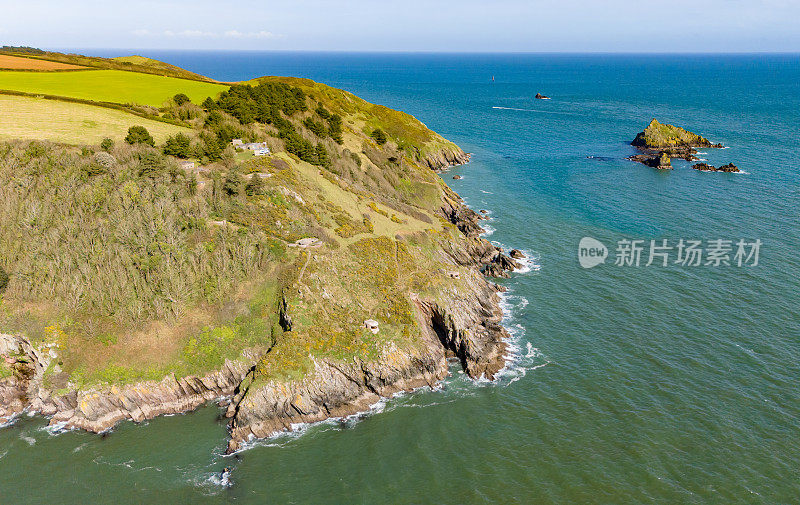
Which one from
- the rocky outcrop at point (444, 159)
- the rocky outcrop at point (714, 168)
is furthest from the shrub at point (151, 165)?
the rocky outcrop at point (714, 168)

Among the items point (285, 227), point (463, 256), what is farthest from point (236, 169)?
point (463, 256)

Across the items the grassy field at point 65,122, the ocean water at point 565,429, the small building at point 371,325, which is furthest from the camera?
the grassy field at point 65,122

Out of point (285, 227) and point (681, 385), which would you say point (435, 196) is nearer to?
point (285, 227)

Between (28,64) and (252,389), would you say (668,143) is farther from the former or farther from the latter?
(28,64)

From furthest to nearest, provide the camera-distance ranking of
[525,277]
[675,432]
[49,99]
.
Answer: [49,99]
[525,277]
[675,432]

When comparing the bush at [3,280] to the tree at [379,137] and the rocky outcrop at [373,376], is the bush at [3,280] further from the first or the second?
the tree at [379,137]

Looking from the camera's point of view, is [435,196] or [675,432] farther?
[435,196]

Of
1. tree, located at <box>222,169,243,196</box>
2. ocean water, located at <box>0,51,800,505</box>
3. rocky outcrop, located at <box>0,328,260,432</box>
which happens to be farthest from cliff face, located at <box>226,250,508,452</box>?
tree, located at <box>222,169,243,196</box>
